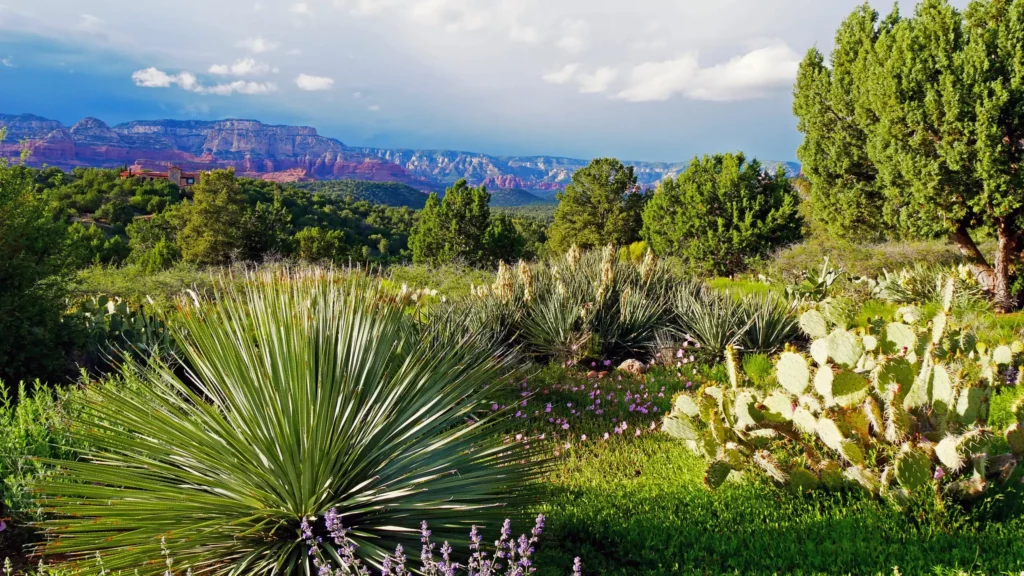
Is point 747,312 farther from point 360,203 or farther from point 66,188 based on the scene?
point 360,203

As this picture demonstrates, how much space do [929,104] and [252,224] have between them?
34.2 m

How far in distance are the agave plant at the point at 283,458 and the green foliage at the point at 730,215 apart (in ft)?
81.6

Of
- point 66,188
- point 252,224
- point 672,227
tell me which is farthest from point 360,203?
point 672,227

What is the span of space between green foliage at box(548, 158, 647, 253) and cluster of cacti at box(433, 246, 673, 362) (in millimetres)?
33453

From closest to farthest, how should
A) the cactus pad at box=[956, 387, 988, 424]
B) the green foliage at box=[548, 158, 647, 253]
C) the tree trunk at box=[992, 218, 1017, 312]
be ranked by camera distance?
the cactus pad at box=[956, 387, 988, 424] → the tree trunk at box=[992, 218, 1017, 312] → the green foliage at box=[548, 158, 647, 253]

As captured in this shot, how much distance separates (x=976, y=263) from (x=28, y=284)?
17.5 metres

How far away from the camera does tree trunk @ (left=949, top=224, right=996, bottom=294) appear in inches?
512

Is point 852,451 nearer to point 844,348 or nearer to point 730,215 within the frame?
point 844,348

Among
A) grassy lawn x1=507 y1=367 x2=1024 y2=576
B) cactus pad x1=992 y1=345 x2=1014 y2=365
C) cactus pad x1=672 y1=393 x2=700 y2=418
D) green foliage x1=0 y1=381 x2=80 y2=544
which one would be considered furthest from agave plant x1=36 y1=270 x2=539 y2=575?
cactus pad x1=992 y1=345 x2=1014 y2=365

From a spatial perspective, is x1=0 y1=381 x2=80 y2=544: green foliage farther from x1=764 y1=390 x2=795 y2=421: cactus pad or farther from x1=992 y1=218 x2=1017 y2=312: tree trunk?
x1=992 y1=218 x2=1017 y2=312: tree trunk

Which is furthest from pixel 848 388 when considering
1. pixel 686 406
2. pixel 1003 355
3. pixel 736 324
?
pixel 736 324

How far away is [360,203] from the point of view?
223 ft

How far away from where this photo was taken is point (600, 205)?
140 ft

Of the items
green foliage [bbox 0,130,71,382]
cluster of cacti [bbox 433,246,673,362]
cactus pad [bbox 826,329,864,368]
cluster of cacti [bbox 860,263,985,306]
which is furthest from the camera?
cluster of cacti [bbox 860,263,985,306]
